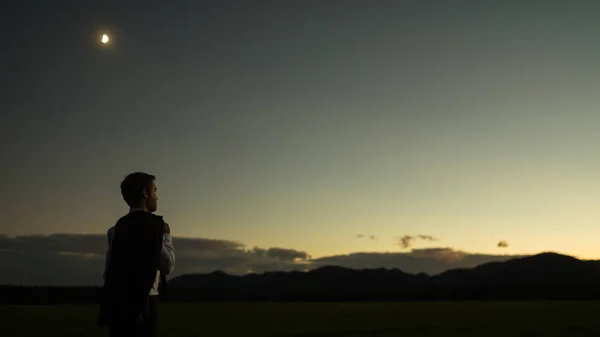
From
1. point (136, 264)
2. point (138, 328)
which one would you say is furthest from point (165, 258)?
point (138, 328)

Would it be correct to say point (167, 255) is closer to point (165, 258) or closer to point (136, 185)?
point (165, 258)

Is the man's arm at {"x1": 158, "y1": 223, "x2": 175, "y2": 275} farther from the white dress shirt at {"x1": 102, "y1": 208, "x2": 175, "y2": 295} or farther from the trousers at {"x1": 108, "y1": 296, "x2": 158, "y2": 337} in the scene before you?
the trousers at {"x1": 108, "y1": 296, "x2": 158, "y2": 337}

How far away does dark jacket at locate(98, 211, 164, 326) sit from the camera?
5422mm

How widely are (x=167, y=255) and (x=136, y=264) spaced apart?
0.27m

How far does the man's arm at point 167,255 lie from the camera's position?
547 centimetres

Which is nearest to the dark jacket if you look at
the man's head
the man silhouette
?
the man silhouette

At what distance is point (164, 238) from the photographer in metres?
5.52

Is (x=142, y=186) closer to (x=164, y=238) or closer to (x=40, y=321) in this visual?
(x=164, y=238)

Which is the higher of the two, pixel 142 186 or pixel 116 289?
pixel 142 186

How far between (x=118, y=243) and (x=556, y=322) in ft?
98.8

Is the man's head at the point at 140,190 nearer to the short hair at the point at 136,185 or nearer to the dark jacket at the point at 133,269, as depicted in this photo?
the short hair at the point at 136,185

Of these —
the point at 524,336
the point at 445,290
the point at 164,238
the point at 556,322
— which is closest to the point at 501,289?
A: the point at 445,290

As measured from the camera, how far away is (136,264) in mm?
5453

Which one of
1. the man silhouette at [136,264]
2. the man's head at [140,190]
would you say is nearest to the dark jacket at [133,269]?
the man silhouette at [136,264]
